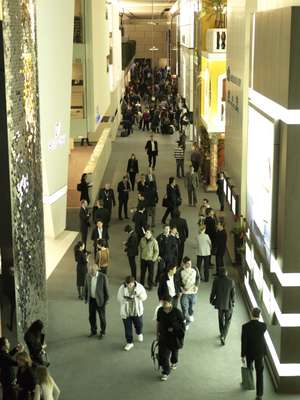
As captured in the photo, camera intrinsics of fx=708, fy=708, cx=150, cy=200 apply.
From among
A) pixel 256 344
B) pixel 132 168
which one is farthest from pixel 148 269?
pixel 132 168

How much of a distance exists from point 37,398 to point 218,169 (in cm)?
1636

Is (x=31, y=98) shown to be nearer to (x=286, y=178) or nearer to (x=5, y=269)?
(x=5, y=269)

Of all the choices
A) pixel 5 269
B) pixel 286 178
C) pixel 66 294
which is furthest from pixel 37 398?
pixel 66 294

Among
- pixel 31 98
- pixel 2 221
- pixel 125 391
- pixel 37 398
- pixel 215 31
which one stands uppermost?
pixel 215 31

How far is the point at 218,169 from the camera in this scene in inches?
931

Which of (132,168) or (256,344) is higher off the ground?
(132,168)

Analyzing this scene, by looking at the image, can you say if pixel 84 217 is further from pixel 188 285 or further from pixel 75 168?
pixel 75 168

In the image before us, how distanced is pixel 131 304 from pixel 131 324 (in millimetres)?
397

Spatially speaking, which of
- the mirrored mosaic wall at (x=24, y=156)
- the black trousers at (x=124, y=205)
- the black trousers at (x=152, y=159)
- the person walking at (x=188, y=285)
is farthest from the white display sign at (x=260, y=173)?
the black trousers at (x=152, y=159)

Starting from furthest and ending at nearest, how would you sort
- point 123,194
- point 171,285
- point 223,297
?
point 123,194 < point 171,285 < point 223,297

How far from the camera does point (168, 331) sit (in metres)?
10.1

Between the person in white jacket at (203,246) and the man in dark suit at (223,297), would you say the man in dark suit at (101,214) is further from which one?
the man in dark suit at (223,297)

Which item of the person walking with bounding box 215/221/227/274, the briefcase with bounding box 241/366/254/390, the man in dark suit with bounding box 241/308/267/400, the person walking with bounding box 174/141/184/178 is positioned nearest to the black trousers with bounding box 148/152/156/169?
the person walking with bounding box 174/141/184/178

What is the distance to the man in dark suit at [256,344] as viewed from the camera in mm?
9641
